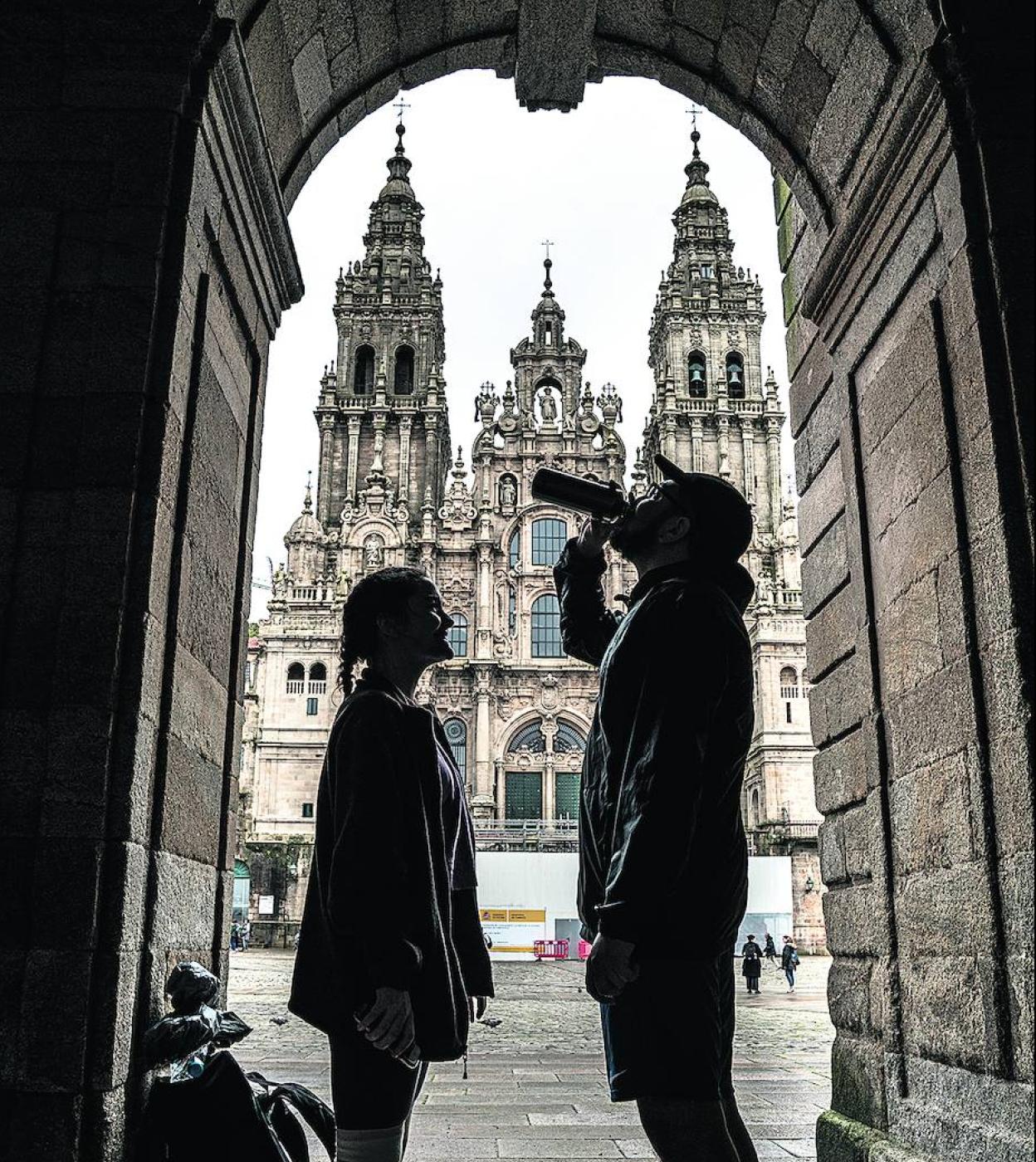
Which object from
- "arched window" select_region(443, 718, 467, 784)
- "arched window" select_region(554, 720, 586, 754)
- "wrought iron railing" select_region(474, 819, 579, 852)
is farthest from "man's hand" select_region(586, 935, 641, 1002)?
"arched window" select_region(554, 720, 586, 754)

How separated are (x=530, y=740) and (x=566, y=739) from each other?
129 centimetres

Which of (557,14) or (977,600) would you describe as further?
(557,14)

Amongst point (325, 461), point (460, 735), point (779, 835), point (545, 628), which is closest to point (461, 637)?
point (545, 628)

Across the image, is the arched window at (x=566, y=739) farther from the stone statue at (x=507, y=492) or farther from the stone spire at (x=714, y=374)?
the stone spire at (x=714, y=374)

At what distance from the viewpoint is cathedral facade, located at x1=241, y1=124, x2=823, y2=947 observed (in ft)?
124

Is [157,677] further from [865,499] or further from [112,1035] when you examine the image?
[865,499]

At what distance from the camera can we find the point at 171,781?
3.42 metres

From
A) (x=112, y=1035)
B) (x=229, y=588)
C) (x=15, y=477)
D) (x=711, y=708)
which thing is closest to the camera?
(x=711, y=708)

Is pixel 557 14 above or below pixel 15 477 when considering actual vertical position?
above

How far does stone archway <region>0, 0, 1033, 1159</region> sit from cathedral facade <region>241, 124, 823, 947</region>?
104 feet

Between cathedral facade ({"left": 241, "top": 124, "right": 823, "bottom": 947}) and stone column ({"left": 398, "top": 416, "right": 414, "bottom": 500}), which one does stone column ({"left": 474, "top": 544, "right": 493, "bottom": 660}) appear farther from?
stone column ({"left": 398, "top": 416, "right": 414, "bottom": 500})

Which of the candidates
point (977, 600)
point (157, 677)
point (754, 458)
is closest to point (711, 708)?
point (977, 600)

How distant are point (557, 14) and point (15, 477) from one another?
356 cm

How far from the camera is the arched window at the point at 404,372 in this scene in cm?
4422
